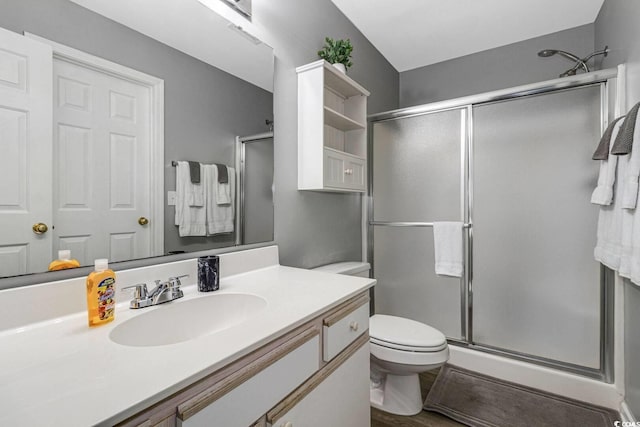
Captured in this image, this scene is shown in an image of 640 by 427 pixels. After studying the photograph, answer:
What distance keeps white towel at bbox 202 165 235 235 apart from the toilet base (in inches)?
49.5

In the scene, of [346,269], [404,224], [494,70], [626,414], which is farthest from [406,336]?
[494,70]

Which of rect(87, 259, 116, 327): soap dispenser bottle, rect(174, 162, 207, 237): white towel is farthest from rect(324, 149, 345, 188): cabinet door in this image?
rect(87, 259, 116, 327): soap dispenser bottle

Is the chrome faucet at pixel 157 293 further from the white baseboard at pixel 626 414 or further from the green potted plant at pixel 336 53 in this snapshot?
the white baseboard at pixel 626 414

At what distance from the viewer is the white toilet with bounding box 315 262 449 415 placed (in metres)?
1.51

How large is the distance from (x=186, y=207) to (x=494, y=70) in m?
2.78

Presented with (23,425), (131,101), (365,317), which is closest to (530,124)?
(365,317)

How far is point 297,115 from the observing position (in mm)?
1676

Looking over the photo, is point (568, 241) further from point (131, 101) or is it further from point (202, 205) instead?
point (131, 101)

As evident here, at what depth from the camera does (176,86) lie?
112cm

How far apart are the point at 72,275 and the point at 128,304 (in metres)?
0.17

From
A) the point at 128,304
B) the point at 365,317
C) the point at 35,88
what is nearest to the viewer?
the point at 35,88

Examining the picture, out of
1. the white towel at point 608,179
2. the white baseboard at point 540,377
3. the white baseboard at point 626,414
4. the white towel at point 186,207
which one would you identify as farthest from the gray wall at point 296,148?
the white baseboard at point 626,414

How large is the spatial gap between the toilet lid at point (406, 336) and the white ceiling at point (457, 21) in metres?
2.07

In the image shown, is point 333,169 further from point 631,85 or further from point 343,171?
point 631,85
